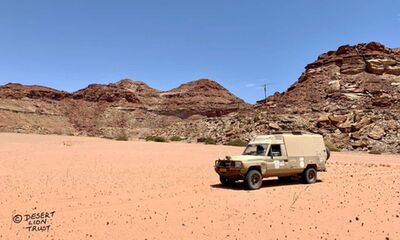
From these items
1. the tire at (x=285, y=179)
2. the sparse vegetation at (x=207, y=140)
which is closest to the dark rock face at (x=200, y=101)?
the sparse vegetation at (x=207, y=140)

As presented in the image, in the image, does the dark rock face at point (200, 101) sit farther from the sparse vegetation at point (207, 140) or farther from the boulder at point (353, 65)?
the sparse vegetation at point (207, 140)

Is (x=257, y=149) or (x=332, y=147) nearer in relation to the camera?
(x=257, y=149)

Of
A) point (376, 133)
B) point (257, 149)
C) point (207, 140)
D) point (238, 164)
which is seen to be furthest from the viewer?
point (207, 140)

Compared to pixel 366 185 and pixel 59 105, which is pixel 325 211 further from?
pixel 59 105

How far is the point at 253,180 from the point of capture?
13711 mm

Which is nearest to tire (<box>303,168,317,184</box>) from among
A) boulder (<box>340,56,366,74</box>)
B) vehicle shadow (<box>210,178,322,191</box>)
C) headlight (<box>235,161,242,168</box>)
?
vehicle shadow (<box>210,178,322,191</box>)

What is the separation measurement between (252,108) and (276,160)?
51949 mm

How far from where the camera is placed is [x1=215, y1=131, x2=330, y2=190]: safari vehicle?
13719 mm

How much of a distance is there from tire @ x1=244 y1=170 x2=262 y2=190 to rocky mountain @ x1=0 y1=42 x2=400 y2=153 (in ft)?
85.2

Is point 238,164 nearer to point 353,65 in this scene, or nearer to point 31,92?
point 353,65

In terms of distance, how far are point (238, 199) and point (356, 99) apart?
4569 cm

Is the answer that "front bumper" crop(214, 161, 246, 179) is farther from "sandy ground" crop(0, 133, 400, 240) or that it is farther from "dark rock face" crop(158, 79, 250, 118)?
"dark rock face" crop(158, 79, 250, 118)

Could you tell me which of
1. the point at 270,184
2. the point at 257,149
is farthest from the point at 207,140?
the point at 257,149

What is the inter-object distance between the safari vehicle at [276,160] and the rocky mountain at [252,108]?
23149 millimetres
